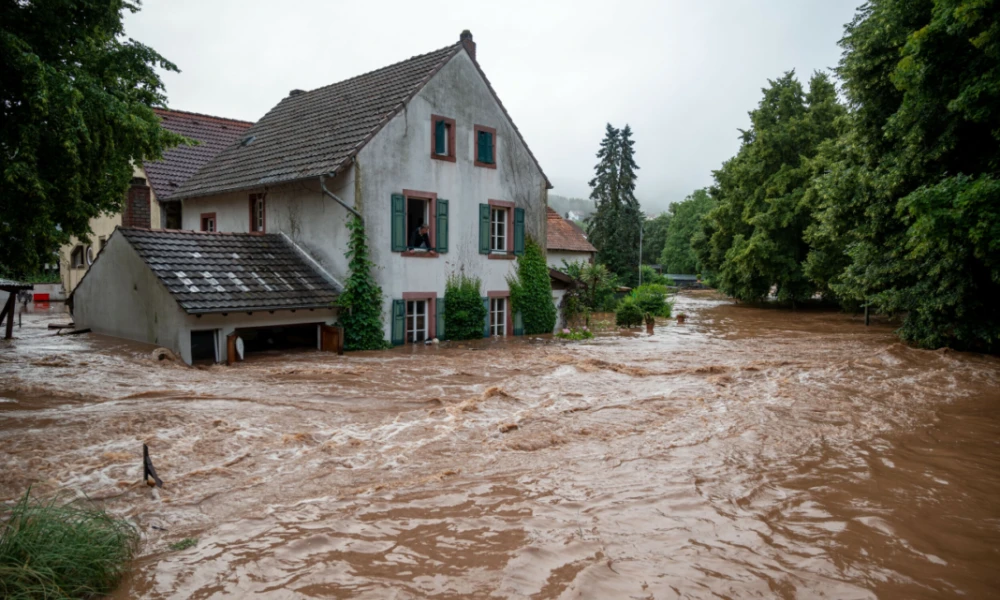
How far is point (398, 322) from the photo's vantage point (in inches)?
738

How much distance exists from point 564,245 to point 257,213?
22.9 m

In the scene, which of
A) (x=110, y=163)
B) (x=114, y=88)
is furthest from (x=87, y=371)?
(x=114, y=88)

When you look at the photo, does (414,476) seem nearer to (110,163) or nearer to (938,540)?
(938,540)

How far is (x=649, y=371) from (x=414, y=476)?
359 inches

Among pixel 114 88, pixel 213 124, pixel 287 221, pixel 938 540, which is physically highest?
pixel 213 124

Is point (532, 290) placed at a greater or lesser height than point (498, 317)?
greater

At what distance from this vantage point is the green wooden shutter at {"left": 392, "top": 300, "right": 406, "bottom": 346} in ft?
61.2

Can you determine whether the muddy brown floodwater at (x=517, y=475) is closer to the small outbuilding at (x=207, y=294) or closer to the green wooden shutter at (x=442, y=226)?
the small outbuilding at (x=207, y=294)

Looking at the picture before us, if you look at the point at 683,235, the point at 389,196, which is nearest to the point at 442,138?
the point at 389,196

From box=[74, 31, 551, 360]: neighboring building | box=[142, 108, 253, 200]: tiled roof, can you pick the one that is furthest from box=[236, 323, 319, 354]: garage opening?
box=[142, 108, 253, 200]: tiled roof

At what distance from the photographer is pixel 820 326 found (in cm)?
2880

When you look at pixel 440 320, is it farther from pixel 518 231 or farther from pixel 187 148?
pixel 187 148

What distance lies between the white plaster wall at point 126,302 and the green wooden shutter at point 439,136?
8.38 m

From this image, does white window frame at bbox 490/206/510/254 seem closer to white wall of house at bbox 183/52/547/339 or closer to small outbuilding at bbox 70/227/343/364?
white wall of house at bbox 183/52/547/339
